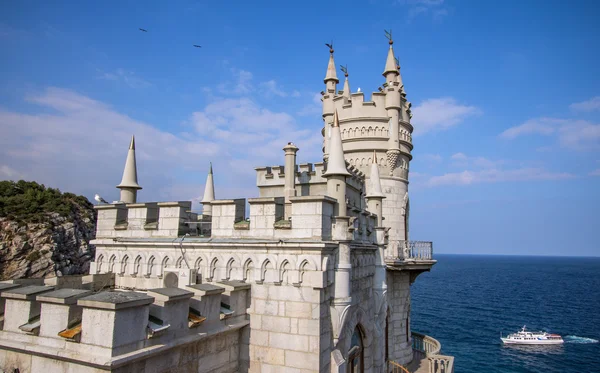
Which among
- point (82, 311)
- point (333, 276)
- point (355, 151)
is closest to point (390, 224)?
point (355, 151)

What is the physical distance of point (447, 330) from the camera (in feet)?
178

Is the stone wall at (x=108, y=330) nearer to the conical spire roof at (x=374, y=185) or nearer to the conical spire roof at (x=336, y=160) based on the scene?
the conical spire roof at (x=336, y=160)

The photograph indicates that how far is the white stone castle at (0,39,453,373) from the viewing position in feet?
20.6

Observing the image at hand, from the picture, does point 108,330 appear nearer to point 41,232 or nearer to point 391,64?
point 391,64

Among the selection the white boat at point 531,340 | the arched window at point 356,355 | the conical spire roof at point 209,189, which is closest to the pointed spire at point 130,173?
the conical spire roof at point 209,189

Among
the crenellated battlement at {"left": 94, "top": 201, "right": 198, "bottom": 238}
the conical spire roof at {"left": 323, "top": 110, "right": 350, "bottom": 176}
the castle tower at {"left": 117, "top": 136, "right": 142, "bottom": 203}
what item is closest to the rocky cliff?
the castle tower at {"left": 117, "top": 136, "right": 142, "bottom": 203}

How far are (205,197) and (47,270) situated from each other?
26.0m

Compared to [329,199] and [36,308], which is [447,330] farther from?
[36,308]

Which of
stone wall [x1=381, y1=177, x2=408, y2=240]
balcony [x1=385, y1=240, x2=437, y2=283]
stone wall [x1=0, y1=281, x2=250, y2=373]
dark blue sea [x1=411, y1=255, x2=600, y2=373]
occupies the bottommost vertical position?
dark blue sea [x1=411, y1=255, x2=600, y2=373]

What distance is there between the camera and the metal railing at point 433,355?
18453mm

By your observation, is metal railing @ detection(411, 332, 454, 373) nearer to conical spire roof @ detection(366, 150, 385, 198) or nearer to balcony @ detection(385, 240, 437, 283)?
balcony @ detection(385, 240, 437, 283)

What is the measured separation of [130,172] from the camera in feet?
43.1

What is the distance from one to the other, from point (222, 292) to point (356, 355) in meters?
5.18

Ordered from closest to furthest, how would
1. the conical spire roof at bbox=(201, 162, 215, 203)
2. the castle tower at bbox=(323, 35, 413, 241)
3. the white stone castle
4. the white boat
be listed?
the white stone castle → the conical spire roof at bbox=(201, 162, 215, 203) → the castle tower at bbox=(323, 35, 413, 241) → the white boat
